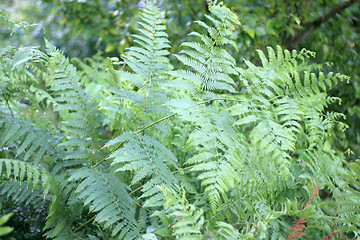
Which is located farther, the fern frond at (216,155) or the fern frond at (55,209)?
the fern frond at (55,209)

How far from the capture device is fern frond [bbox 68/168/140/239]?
89cm

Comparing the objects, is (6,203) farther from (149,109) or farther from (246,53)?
(246,53)

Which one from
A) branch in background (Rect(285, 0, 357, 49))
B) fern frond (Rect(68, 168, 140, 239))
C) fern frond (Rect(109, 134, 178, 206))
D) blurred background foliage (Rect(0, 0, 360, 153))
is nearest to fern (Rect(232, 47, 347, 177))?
fern frond (Rect(109, 134, 178, 206))

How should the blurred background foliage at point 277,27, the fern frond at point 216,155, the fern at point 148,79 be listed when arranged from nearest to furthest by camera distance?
the fern frond at point 216,155 < the fern at point 148,79 < the blurred background foliage at point 277,27

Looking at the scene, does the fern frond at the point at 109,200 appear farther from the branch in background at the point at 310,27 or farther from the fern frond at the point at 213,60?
the branch in background at the point at 310,27

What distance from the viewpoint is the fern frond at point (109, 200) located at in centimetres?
89

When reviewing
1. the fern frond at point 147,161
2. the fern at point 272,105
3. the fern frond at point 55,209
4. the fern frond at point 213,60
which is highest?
the fern frond at point 213,60

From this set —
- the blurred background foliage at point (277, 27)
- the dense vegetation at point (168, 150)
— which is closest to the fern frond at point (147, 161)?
the dense vegetation at point (168, 150)

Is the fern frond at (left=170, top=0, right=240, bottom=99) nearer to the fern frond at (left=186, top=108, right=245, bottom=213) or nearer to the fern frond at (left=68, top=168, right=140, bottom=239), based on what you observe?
the fern frond at (left=186, top=108, right=245, bottom=213)

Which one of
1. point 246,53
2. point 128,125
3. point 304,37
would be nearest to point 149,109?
point 128,125

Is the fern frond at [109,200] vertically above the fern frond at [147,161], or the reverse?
the fern frond at [147,161]

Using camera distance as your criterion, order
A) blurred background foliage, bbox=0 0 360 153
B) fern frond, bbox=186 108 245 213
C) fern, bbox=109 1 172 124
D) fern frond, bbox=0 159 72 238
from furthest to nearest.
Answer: blurred background foliage, bbox=0 0 360 153
fern, bbox=109 1 172 124
fern frond, bbox=0 159 72 238
fern frond, bbox=186 108 245 213

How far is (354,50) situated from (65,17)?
2538 mm

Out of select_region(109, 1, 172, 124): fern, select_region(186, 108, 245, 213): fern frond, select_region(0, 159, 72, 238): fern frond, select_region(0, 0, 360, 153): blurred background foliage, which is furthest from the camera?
select_region(0, 0, 360, 153): blurred background foliage
